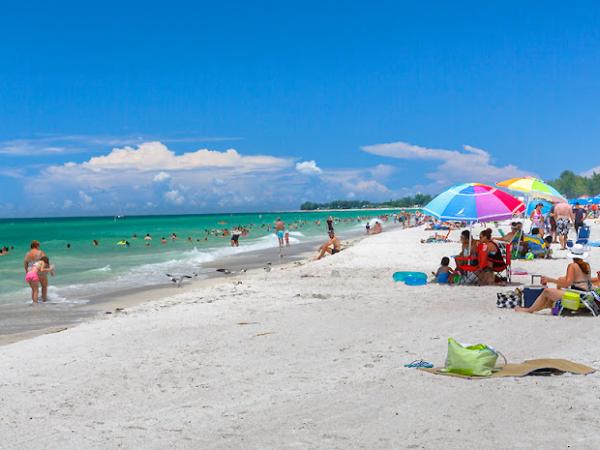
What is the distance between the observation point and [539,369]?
547 cm

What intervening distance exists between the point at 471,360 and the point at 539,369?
63 cm

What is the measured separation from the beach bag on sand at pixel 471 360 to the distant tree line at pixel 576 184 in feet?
465

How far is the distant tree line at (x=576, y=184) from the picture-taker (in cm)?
13562

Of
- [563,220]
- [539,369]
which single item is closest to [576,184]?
[563,220]

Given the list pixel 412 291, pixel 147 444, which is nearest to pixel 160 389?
pixel 147 444

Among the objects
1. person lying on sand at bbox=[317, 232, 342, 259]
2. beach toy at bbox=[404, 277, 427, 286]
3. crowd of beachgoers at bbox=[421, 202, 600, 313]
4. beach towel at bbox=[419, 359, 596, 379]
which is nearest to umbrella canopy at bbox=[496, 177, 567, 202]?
crowd of beachgoers at bbox=[421, 202, 600, 313]

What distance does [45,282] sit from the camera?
45.3 ft

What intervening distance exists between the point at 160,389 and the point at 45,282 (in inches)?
369

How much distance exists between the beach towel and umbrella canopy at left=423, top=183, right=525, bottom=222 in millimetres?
5700

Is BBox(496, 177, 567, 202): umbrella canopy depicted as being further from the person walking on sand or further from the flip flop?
the person walking on sand

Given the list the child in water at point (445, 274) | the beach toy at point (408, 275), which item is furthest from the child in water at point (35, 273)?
the child in water at point (445, 274)

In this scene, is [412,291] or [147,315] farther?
[412,291]

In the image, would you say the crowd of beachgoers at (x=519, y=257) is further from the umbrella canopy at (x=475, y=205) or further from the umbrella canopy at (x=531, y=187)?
the umbrella canopy at (x=531, y=187)

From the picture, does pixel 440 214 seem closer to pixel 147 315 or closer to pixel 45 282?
pixel 147 315
